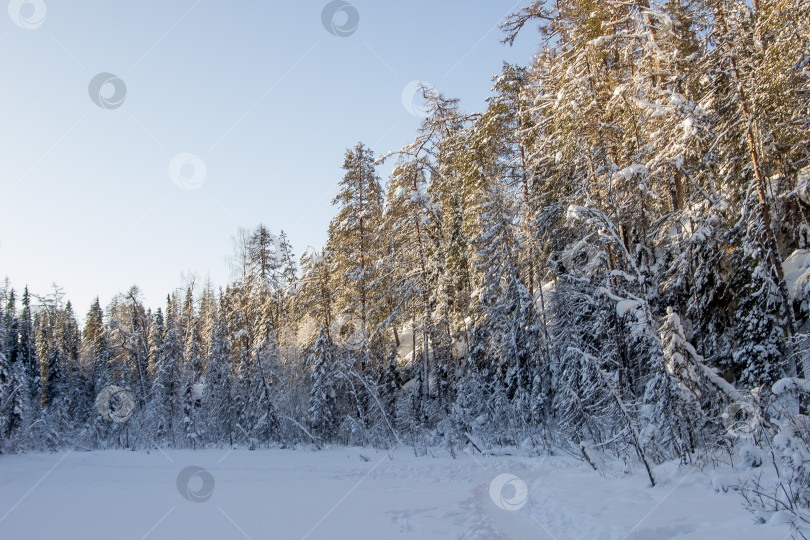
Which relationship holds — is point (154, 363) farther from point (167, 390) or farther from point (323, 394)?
point (323, 394)

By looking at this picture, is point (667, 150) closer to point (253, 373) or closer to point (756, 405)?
point (756, 405)

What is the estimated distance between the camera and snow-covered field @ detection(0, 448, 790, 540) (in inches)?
224

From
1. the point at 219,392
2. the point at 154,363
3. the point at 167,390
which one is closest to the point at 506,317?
the point at 219,392

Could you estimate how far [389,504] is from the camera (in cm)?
833

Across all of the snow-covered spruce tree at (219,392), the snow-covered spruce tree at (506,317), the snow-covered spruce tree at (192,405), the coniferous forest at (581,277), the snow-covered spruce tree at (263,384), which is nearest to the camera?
the coniferous forest at (581,277)

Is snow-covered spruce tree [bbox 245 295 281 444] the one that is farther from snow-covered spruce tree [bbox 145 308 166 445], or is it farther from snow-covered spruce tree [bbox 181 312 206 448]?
snow-covered spruce tree [bbox 145 308 166 445]

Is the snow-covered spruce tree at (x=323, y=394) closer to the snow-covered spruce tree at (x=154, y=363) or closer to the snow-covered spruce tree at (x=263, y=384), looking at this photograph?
the snow-covered spruce tree at (x=263, y=384)

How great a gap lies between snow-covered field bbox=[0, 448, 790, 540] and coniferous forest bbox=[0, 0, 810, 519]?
78 centimetres

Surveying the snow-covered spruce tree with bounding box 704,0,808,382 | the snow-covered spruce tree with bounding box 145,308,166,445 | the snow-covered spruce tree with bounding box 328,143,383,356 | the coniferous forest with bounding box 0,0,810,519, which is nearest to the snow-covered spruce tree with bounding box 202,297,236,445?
the coniferous forest with bounding box 0,0,810,519

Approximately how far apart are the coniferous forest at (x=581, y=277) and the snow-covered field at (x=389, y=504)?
78 cm

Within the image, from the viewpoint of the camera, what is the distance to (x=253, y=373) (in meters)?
26.8

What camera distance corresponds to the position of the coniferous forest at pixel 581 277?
29.6 ft

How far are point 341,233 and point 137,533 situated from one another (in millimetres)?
18307

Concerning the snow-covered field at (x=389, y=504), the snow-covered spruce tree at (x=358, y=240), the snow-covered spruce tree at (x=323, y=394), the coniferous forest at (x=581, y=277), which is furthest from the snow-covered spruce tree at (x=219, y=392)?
the snow-covered field at (x=389, y=504)
